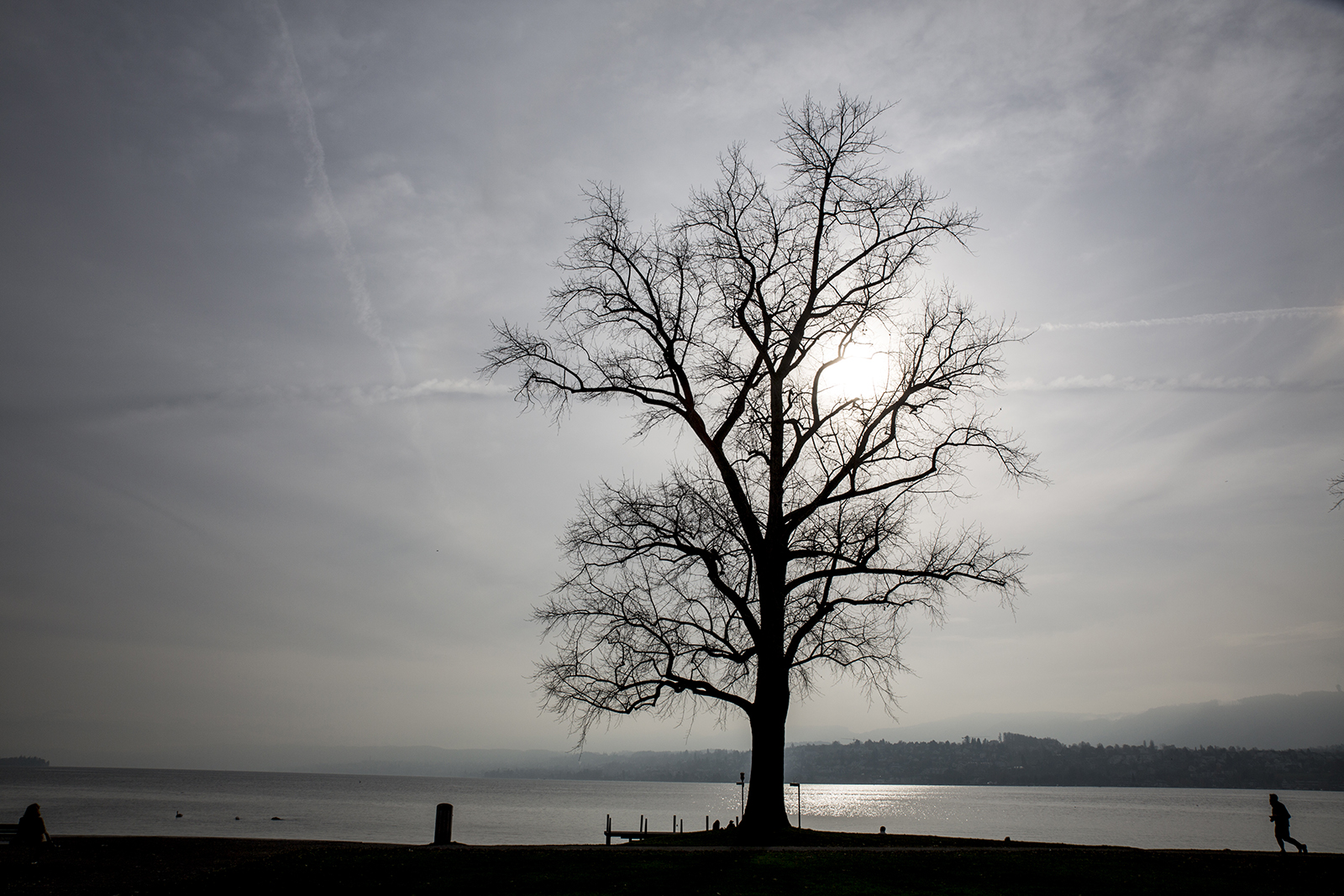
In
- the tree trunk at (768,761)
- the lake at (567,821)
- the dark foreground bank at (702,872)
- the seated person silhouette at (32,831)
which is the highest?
the tree trunk at (768,761)

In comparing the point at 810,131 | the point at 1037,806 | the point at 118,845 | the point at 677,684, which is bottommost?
the point at 1037,806

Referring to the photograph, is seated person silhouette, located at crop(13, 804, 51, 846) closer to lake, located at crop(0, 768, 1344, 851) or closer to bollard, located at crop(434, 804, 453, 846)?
bollard, located at crop(434, 804, 453, 846)

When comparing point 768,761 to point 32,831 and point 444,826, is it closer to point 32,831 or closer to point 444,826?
point 444,826

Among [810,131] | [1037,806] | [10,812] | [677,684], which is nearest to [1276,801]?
[677,684]

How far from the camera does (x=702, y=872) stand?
40.6ft

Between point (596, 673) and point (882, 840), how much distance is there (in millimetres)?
7294

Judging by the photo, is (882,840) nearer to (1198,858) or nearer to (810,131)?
(1198,858)

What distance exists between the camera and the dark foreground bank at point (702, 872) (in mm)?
11250

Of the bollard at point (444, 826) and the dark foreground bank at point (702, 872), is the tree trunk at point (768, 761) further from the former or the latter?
the bollard at point (444, 826)

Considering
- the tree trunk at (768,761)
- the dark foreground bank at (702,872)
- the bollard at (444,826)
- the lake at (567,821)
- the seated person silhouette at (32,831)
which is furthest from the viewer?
the lake at (567,821)

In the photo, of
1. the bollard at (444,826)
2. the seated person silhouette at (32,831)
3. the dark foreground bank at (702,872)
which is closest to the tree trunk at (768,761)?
the dark foreground bank at (702,872)

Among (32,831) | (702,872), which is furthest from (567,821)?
(702,872)

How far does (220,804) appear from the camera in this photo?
113 metres

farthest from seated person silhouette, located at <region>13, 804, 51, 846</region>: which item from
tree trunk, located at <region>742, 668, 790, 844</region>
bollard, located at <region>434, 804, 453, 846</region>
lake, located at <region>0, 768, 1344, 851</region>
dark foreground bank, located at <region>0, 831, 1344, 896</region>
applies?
lake, located at <region>0, 768, 1344, 851</region>
